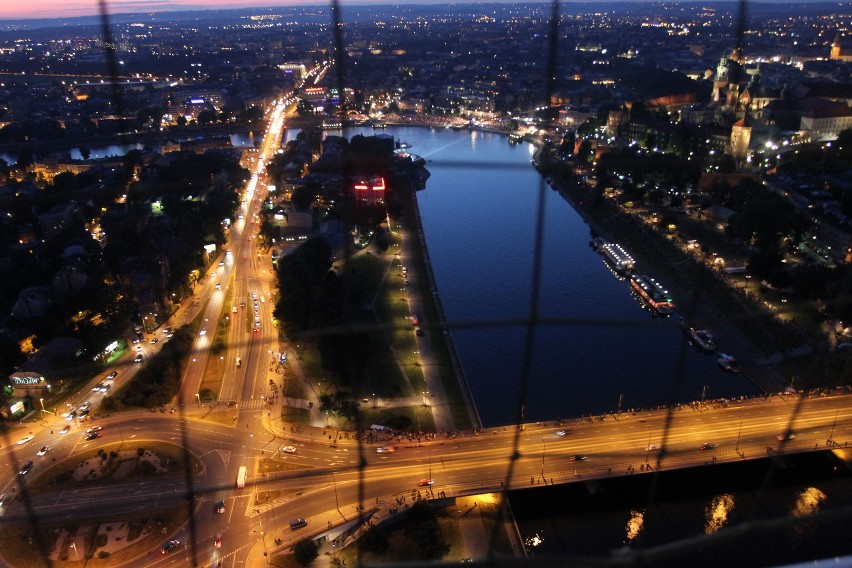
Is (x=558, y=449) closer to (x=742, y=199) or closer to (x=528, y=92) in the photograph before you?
(x=742, y=199)

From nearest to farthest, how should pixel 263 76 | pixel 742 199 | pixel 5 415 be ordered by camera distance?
pixel 5 415 < pixel 742 199 < pixel 263 76

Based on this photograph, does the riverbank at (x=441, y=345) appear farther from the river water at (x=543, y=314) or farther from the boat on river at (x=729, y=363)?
the boat on river at (x=729, y=363)

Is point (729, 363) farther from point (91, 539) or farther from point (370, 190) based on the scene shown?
point (370, 190)

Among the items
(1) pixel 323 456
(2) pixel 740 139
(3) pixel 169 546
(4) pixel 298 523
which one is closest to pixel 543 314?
(1) pixel 323 456

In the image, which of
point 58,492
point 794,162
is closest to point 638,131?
point 794,162

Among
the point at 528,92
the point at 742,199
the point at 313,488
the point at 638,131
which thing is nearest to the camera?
the point at 313,488

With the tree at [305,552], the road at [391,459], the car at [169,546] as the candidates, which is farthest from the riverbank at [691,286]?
the car at [169,546]
